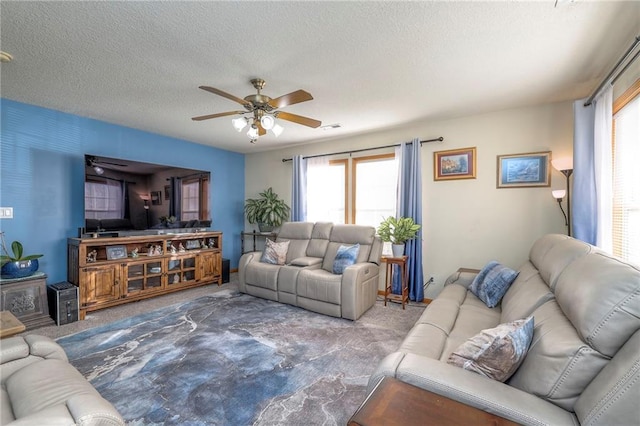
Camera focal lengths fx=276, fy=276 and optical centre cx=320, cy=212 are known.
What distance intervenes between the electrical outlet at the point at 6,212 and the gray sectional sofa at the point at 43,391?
2529mm

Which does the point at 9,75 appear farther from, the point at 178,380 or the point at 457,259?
the point at 457,259

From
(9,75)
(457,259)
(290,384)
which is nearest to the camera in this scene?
A: (290,384)

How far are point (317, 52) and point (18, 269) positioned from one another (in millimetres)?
3803

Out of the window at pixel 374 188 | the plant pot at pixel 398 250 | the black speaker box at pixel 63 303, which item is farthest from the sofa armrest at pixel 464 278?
the black speaker box at pixel 63 303

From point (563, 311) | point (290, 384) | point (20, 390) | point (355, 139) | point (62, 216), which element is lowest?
point (290, 384)

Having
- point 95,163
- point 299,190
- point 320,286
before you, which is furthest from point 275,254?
point 95,163

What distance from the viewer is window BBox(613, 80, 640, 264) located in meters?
2.06

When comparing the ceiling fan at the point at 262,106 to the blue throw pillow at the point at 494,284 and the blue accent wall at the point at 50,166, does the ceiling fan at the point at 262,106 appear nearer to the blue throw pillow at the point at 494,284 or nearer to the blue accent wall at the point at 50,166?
the blue throw pillow at the point at 494,284

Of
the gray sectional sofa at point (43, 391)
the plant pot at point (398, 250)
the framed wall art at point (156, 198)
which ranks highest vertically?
the framed wall art at point (156, 198)

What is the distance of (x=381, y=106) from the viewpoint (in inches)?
129

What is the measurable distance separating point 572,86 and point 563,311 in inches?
101

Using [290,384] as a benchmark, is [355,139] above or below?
above

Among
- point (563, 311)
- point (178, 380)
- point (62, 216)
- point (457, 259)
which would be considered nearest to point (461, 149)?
point (457, 259)

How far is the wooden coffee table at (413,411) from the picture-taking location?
834 millimetres
